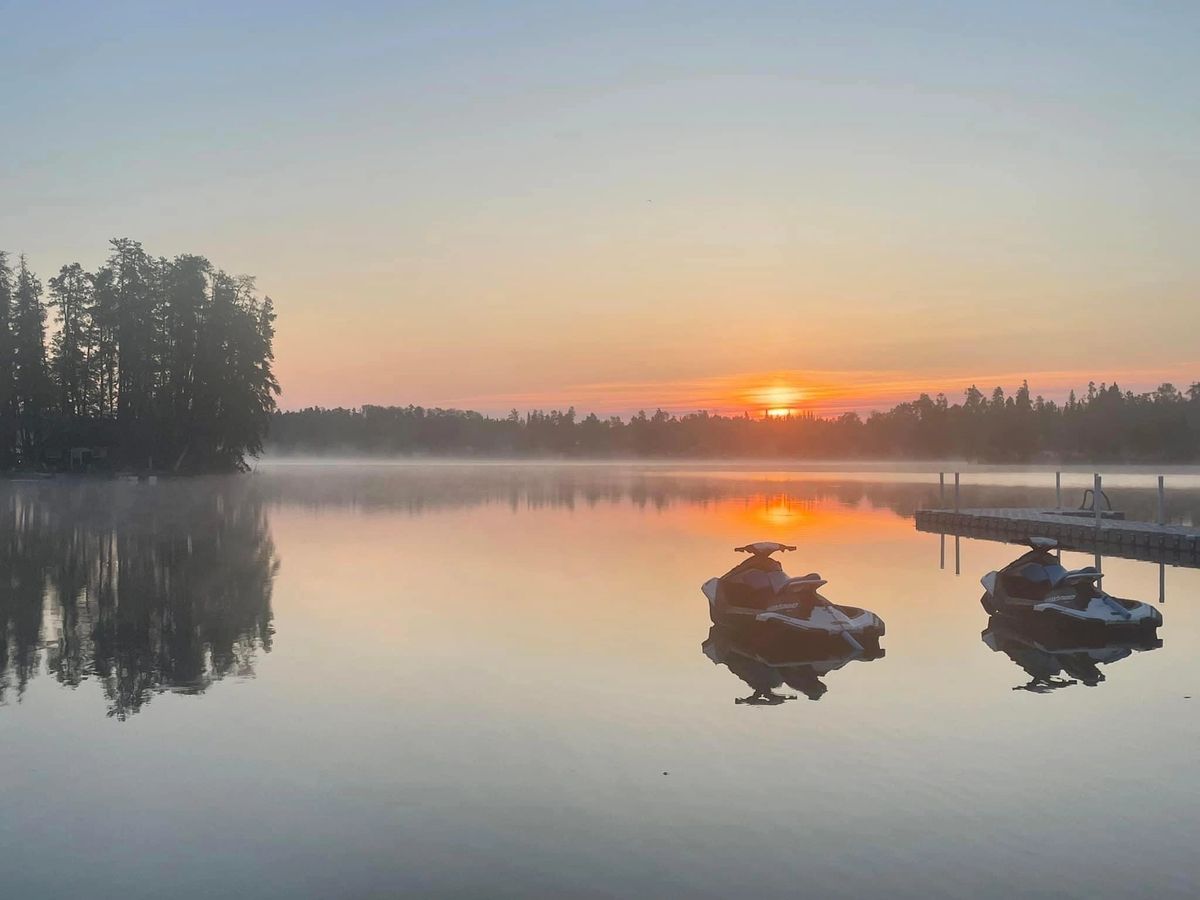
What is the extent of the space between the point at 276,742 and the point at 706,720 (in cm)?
612

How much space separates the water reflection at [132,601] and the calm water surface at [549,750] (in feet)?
0.47

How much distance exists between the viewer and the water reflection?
18.1 m

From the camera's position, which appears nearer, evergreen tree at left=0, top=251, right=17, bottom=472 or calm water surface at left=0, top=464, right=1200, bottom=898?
calm water surface at left=0, top=464, right=1200, bottom=898

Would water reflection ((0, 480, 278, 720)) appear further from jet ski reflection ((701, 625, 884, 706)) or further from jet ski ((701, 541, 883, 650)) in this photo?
jet ski ((701, 541, 883, 650))

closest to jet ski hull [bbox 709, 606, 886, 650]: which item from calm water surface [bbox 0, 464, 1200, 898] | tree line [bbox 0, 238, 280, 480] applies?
calm water surface [bbox 0, 464, 1200, 898]

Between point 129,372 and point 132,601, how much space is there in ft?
266

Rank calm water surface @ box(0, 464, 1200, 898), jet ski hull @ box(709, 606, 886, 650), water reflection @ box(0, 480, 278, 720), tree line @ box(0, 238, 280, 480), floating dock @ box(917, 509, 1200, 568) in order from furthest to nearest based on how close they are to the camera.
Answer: tree line @ box(0, 238, 280, 480) < floating dock @ box(917, 509, 1200, 568) < jet ski hull @ box(709, 606, 886, 650) < water reflection @ box(0, 480, 278, 720) < calm water surface @ box(0, 464, 1200, 898)

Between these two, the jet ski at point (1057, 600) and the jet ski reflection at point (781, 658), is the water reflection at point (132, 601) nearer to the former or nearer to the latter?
the jet ski reflection at point (781, 658)

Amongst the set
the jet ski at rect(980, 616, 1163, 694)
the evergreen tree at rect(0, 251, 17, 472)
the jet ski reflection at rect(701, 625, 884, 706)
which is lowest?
the jet ski at rect(980, 616, 1163, 694)

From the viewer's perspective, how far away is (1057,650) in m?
21.7

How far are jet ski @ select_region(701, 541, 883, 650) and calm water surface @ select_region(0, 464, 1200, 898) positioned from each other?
856 mm

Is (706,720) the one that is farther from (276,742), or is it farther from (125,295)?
(125,295)

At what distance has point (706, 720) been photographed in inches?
602

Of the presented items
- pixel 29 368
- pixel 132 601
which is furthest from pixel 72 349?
pixel 132 601
